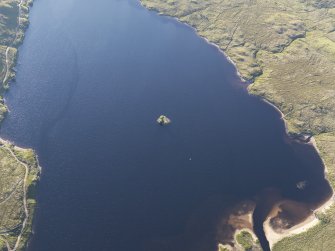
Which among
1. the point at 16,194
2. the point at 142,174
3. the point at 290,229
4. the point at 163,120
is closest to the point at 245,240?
the point at 290,229

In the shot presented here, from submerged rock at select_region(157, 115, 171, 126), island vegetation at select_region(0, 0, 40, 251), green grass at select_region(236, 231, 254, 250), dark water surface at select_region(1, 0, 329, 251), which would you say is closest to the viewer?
island vegetation at select_region(0, 0, 40, 251)

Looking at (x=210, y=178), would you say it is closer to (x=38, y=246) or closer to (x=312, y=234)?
(x=312, y=234)

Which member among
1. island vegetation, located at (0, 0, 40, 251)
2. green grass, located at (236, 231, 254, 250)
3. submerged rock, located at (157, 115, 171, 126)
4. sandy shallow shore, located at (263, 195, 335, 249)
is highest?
submerged rock, located at (157, 115, 171, 126)

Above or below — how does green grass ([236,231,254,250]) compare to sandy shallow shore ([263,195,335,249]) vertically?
below

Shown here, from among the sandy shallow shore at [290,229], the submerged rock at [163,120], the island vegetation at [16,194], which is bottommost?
the island vegetation at [16,194]

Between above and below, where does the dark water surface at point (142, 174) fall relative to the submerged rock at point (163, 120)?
below

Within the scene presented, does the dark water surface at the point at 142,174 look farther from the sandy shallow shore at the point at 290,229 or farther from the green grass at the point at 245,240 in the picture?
the green grass at the point at 245,240

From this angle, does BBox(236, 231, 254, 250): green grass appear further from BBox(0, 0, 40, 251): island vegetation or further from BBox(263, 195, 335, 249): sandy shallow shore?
BBox(0, 0, 40, 251): island vegetation

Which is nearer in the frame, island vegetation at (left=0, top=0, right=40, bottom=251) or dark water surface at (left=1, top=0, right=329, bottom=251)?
island vegetation at (left=0, top=0, right=40, bottom=251)

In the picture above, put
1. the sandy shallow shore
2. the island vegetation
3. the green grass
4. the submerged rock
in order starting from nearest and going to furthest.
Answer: the island vegetation
the green grass
the sandy shallow shore
the submerged rock

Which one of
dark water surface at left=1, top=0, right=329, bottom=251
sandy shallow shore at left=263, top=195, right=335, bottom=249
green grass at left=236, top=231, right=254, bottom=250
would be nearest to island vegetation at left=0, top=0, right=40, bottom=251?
dark water surface at left=1, top=0, right=329, bottom=251

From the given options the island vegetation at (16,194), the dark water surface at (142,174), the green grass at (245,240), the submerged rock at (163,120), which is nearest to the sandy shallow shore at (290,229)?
the dark water surface at (142,174)

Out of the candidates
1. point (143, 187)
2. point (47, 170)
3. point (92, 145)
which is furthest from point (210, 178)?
point (47, 170)

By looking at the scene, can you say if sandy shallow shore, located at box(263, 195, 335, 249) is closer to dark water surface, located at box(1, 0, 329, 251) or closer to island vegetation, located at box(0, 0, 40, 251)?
dark water surface, located at box(1, 0, 329, 251)
